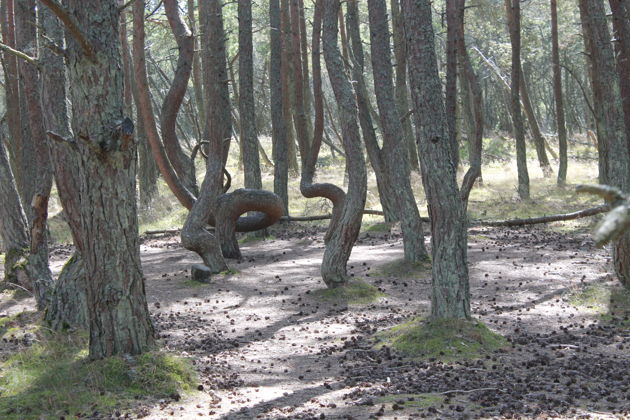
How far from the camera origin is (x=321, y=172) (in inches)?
Answer: 1161

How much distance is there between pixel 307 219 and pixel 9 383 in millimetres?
11511

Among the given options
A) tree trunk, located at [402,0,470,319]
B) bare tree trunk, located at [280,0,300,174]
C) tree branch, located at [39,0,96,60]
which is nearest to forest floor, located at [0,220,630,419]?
tree trunk, located at [402,0,470,319]

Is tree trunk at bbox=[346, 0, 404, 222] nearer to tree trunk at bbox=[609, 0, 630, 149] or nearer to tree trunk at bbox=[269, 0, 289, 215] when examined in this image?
tree trunk at bbox=[269, 0, 289, 215]

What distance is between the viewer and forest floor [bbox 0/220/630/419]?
5.88 m

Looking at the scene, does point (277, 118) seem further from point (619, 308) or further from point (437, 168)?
point (437, 168)

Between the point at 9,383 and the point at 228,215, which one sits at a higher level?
the point at 228,215

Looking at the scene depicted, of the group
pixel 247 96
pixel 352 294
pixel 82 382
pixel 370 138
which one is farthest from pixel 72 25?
pixel 247 96

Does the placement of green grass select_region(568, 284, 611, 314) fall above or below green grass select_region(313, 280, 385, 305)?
below

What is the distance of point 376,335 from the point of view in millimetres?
8398

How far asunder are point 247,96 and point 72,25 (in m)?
10.3

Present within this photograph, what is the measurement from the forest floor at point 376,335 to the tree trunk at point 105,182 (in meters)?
0.85

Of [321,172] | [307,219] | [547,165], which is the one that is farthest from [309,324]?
[321,172]

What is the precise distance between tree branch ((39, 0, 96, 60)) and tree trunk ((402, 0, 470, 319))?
333 centimetres

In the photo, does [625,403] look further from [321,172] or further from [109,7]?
[321,172]
